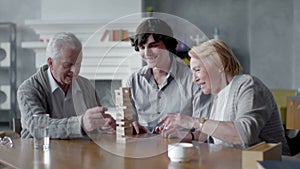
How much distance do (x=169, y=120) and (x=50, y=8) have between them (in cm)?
423

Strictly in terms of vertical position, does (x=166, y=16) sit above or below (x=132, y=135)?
above

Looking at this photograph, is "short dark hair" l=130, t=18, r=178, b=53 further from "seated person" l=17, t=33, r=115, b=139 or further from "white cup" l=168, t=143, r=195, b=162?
"white cup" l=168, t=143, r=195, b=162

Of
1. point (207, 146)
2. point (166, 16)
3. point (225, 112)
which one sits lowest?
point (207, 146)

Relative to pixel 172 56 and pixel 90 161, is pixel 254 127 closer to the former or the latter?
pixel 172 56

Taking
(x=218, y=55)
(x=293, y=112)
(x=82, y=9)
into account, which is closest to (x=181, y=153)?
(x=218, y=55)

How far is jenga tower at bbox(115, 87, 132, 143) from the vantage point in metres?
1.71

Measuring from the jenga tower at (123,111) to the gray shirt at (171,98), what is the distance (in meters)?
0.04

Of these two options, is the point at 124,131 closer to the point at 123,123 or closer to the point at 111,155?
the point at 123,123

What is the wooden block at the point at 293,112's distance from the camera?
344 cm

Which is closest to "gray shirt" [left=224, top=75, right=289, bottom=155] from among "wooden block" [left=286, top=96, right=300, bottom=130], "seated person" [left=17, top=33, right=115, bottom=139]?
"seated person" [left=17, top=33, right=115, bottom=139]

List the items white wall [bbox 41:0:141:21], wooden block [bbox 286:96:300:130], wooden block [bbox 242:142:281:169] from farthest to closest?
white wall [bbox 41:0:141:21] → wooden block [bbox 286:96:300:130] → wooden block [bbox 242:142:281:169]

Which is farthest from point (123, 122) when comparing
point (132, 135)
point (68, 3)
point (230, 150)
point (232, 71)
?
point (68, 3)

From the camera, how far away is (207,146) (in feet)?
5.98

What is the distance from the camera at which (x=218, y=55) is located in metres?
1.88
